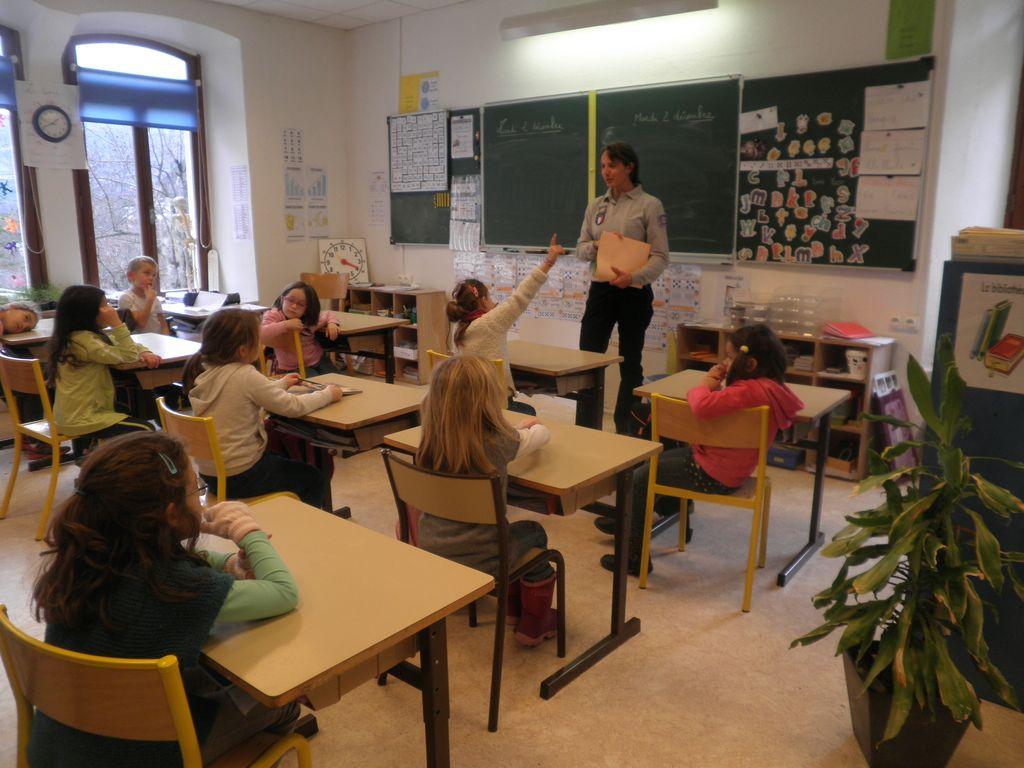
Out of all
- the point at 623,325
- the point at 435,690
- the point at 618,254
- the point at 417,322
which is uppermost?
the point at 618,254

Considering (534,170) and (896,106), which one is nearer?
(896,106)

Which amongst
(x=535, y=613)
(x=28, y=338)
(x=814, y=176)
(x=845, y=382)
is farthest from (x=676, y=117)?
(x=28, y=338)

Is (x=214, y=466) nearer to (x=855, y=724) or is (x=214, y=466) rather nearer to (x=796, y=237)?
(x=855, y=724)

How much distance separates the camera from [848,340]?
4.29 meters

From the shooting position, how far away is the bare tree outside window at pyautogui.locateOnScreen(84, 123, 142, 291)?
20.4 feet

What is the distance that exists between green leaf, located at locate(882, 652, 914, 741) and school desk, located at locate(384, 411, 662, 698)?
0.87 metres

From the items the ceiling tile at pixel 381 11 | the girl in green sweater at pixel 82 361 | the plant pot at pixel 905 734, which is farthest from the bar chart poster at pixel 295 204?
the plant pot at pixel 905 734

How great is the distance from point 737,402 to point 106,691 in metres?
2.13

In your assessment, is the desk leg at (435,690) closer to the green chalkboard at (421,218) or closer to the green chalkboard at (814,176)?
the green chalkboard at (814,176)

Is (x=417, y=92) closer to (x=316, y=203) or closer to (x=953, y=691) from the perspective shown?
(x=316, y=203)

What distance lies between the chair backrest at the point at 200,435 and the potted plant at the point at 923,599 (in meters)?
1.93

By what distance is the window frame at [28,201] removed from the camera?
18.4 feet

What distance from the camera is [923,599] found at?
1.95 meters

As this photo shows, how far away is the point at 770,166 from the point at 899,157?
0.70 metres
